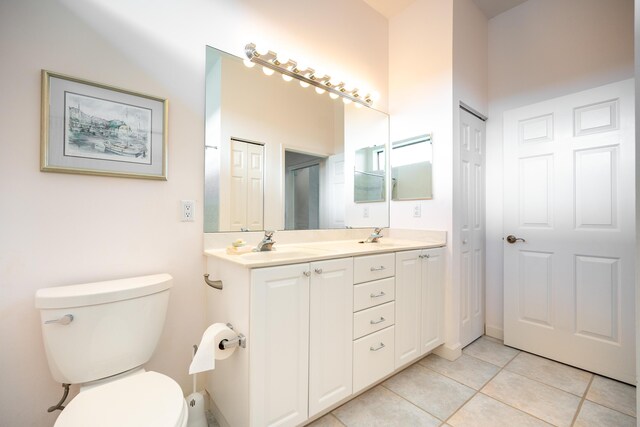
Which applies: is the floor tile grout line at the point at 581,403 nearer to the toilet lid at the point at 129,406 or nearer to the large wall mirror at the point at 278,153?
the large wall mirror at the point at 278,153

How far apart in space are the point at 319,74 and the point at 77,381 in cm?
217

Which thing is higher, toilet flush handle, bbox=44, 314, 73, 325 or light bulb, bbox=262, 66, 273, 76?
light bulb, bbox=262, 66, 273, 76

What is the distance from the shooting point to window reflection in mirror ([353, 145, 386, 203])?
2.34m

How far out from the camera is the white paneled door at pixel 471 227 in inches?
86.0

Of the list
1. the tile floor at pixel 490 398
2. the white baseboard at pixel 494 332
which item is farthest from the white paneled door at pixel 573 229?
the tile floor at pixel 490 398

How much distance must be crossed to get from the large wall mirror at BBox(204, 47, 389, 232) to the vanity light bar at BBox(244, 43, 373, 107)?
0.05 metres

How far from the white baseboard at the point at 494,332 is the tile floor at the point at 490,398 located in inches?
14.4

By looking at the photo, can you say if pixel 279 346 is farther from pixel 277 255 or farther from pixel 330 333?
pixel 277 255

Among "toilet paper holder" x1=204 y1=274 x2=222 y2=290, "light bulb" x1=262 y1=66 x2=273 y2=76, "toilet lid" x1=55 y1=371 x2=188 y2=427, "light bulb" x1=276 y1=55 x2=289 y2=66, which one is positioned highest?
"light bulb" x1=276 y1=55 x2=289 y2=66

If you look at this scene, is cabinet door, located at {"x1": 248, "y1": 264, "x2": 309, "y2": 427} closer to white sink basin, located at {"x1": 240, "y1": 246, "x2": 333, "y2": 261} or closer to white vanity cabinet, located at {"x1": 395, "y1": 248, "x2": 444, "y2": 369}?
white sink basin, located at {"x1": 240, "y1": 246, "x2": 333, "y2": 261}

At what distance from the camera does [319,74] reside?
2.01 metres

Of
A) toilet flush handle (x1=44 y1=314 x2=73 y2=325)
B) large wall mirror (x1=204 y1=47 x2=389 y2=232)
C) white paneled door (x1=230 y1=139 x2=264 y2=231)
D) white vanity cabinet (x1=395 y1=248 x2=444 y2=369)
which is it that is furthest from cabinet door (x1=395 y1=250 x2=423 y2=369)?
toilet flush handle (x1=44 y1=314 x2=73 y2=325)

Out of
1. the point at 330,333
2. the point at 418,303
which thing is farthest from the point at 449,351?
the point at 330,333

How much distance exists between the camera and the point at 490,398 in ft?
5.20
